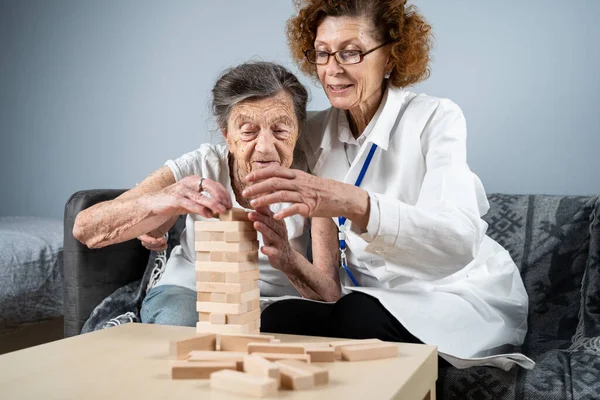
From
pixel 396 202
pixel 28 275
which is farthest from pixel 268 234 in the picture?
pixel 28 275

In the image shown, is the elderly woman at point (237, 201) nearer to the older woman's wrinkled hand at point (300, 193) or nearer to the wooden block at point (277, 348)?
the older woman's wrinkled hand at point (300, 193)

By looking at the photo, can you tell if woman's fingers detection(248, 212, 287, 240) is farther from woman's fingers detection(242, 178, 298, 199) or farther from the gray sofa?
the gray sofa

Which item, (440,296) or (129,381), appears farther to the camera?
(440,296)

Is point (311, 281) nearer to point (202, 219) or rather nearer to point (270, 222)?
point (270, 222)

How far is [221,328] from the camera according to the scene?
4.41ft

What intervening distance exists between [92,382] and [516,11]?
208 cm

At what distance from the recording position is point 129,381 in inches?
43.6

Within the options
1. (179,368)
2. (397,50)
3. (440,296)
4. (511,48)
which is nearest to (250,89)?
(397,50)

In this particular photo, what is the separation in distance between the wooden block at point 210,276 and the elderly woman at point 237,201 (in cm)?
13

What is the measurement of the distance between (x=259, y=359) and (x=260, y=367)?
4cm

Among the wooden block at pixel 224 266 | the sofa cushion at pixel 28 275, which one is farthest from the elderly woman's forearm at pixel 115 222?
the sofa cushion at pixel 28 275

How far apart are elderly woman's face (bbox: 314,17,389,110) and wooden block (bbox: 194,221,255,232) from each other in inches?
23.7

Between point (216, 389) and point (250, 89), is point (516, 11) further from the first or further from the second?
point (216, 389)

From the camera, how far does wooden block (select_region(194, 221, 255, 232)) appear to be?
133 centimetres
